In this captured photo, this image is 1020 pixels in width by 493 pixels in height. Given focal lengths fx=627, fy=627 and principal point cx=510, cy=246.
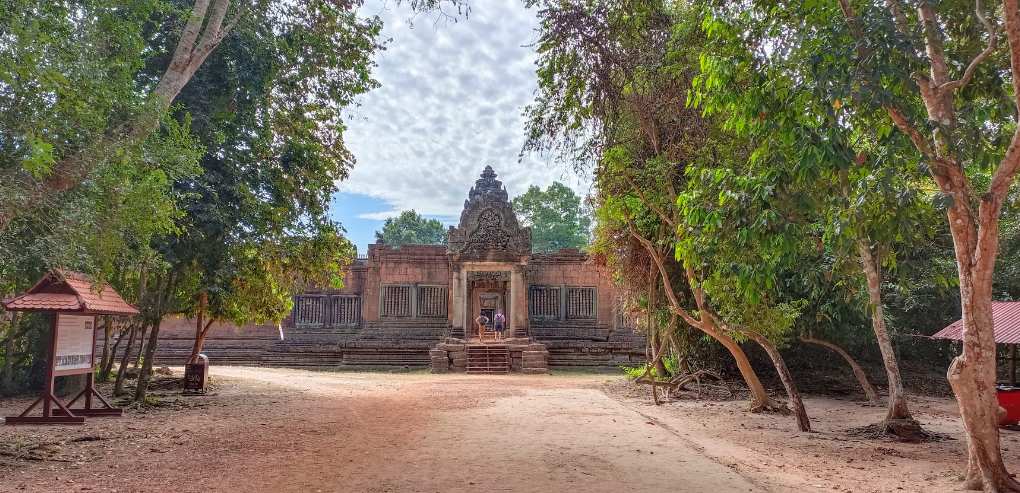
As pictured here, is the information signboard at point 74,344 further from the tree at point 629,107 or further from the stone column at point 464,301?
the stone column at point 464,301

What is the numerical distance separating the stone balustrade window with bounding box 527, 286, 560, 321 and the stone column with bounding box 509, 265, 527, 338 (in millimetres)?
1918

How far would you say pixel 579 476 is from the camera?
214 inches

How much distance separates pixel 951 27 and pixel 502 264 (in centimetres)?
1672

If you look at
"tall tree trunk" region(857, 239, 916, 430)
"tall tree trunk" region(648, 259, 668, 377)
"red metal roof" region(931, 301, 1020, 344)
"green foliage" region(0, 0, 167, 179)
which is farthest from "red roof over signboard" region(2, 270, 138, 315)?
"red metal roof" region(931, 301, 1020, 344)

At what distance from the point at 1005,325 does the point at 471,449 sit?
10.1m

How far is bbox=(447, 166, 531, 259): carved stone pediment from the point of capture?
72.8ft

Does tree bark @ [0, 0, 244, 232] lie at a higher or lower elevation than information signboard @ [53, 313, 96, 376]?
higher

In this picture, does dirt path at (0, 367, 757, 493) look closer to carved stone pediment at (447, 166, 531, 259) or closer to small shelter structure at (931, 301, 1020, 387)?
small shelter structure at (931, 301, 1020, 387)

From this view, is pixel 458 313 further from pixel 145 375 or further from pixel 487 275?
pixel 145 375

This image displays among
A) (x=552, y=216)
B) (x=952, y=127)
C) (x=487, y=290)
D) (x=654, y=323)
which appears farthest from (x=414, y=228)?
(x=952, y=127)

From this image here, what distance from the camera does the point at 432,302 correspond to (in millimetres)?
23781

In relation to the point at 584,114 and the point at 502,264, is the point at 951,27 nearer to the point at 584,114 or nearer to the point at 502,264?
the point at 584,114

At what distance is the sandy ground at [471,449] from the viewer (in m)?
5.27

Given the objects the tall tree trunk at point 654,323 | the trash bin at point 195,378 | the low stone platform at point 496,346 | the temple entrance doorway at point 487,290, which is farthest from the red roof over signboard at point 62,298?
the temple entrance doorway at point 487,290
